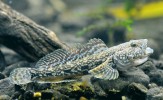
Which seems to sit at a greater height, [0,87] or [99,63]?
[99,63]

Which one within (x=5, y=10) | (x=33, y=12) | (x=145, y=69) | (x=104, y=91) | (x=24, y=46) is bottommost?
(x=104, y=91)

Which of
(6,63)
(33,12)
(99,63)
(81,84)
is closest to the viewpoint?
(81,84)

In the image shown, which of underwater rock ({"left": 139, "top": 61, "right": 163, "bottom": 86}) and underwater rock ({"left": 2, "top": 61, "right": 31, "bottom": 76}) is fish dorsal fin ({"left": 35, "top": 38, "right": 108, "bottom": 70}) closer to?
underwater rock ({"left": 139, "top": 61, "right": 163, "bottom": 86})

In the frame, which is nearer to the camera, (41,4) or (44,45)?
(44,45)

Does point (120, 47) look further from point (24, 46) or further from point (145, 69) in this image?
point (24, 46)

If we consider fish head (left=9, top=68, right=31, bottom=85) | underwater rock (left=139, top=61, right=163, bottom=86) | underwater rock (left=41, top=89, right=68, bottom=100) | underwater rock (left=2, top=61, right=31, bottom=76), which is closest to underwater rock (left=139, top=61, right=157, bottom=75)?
underwater rock (left=139, top=61, right=163, bottom=86)

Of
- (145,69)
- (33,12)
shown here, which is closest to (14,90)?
(145,69)

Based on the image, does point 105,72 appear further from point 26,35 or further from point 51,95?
point 26,35
